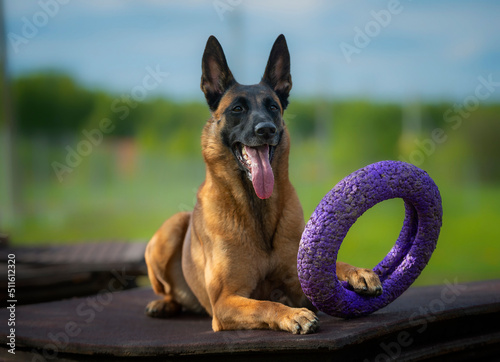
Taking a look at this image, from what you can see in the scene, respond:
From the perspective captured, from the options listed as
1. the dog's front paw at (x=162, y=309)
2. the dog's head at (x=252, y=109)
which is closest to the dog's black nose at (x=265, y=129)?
the dog's head at (x=252, y=109)

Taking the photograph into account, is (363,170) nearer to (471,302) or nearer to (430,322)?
(430,322)

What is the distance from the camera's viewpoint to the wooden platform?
9.20 ft

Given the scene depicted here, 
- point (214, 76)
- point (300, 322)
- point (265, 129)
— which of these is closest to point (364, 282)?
point (300, 322)

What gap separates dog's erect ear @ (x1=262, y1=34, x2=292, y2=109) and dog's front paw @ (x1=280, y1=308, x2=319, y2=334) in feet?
5.40

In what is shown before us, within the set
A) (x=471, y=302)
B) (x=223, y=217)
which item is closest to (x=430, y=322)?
(x=471, y=302)

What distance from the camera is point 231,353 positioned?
2.88 meters

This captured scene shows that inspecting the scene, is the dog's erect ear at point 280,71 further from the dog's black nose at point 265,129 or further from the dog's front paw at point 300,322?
the dog's front paw at point 300,322

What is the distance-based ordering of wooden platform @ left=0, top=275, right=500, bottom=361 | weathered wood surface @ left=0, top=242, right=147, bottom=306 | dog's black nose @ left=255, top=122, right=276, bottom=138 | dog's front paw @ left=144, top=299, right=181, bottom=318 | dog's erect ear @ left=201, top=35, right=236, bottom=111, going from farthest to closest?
weathered wood surface @ left=0, top=242, right=147, bottom=306
dog's front paw @ left=144, top=299, right=181, bottom=318
dog's erect ear @ left=201, top=35, right=236, bottom=111
dog's black nose @ left=255, top=122, right=276, bottom=138
wooden platform @ left=0, top=275, right=500, bottom=361

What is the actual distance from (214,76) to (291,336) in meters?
1.98

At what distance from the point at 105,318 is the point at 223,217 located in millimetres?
1505

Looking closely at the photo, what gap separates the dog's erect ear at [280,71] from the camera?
12.3 feet

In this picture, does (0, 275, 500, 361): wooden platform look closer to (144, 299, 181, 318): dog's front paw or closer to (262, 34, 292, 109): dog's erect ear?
(144, 299, 181, 318): dog's front paw

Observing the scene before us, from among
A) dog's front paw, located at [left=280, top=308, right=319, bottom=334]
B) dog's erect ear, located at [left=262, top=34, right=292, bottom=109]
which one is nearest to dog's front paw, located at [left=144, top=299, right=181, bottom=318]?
dog's front paw, located at [left=280, top=308, right=319, bottom=334]

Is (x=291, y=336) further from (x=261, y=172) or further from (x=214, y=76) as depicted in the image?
(x=214, y=76)
